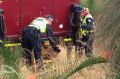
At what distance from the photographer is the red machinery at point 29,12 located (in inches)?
464

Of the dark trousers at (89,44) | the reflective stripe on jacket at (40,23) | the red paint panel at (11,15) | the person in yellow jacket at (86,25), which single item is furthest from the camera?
the person in yellow jacket at (86,25)

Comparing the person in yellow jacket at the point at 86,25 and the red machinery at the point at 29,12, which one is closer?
the red machinery at the point at 29,12

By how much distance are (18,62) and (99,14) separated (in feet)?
4.65

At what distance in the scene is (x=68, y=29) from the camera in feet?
43.0

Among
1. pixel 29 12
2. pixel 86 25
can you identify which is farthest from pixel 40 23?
pixel 86 25

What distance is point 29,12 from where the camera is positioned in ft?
39.9

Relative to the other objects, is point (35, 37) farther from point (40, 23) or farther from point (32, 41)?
point (40, 23)

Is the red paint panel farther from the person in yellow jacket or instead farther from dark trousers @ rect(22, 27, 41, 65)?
the person in yellow jacket

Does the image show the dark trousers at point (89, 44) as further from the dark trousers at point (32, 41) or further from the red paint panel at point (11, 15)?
the red paint panel at point (11, 15)

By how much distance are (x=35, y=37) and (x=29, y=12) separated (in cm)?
128

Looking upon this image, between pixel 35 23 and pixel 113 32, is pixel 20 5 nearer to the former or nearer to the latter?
pixel 35 23

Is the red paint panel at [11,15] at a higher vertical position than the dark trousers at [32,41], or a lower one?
higher

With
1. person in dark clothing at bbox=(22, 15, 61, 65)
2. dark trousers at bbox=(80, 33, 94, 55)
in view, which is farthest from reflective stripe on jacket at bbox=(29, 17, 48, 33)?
dark trousers at bbox=(80, 33, 94, 55)

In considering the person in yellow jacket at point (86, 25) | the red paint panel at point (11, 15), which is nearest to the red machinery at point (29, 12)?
the red paint panel at point (11, 15)
